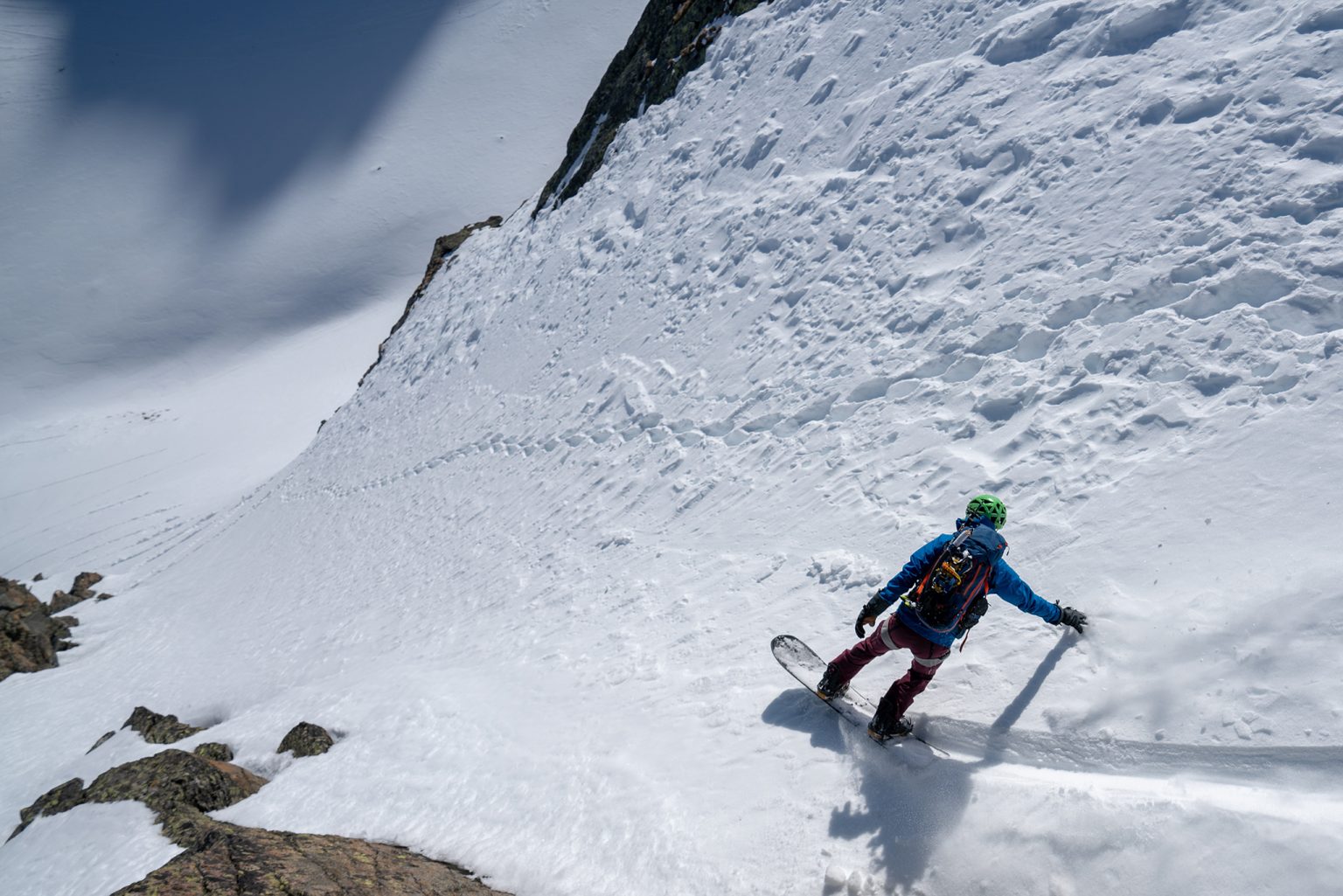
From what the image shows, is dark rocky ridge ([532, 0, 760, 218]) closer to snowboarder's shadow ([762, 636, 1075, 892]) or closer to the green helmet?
the green helmet

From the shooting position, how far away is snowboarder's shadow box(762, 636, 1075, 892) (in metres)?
4.71

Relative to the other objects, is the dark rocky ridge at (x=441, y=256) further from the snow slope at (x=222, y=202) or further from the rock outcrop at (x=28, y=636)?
the rock outcrop at (x=28, y=636)

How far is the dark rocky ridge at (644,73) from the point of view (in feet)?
61.4

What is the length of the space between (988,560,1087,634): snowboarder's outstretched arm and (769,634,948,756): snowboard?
3.58ft

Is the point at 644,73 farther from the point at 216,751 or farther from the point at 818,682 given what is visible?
the point at 818,682

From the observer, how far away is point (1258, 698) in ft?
14.8

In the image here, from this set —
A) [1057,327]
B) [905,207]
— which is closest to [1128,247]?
[1057,327]

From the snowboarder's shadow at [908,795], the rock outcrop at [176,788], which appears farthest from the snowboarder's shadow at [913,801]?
the rock outcrop at [176,788]

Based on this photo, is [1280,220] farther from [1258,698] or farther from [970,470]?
[1258,698]

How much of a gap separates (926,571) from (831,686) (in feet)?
3.89

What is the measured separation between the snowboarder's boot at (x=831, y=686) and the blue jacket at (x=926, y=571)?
0.73 m

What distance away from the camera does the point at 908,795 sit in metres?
5.04

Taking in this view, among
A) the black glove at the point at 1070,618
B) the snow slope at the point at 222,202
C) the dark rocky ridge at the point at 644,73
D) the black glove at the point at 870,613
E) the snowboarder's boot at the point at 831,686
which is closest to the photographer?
the black glove at the point at 1070,618

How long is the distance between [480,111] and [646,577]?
45.6 metres
